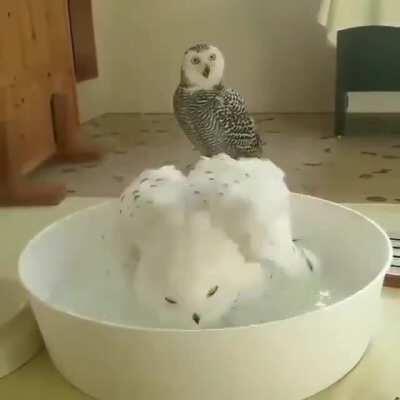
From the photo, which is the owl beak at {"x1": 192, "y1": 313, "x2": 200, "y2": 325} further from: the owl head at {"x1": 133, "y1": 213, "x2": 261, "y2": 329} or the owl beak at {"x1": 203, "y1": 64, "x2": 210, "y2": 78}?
the owl beak at {"x1": 203, "y1": 64, "x2": 210, "y2": 78}

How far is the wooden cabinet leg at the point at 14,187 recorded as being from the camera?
0.90 meters

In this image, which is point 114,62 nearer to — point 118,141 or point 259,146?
point 118,141

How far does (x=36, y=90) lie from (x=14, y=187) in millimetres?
456

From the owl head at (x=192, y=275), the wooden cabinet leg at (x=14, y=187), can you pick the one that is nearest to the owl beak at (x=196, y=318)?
the owl head at (x=192, y=275)

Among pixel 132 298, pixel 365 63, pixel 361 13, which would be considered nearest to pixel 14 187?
pixel 132 298

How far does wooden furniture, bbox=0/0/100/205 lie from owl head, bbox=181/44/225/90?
328 mm

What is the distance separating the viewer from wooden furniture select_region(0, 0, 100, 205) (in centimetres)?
125

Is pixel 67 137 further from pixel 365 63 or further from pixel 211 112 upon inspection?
pixel 365 63

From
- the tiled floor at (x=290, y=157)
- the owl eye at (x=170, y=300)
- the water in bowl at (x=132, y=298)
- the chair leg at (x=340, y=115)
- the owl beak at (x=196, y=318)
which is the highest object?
the owl eye at (x=170, y=300)

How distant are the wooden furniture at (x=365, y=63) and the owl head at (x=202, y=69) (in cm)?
54

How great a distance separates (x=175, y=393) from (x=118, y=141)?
1302 millimetres

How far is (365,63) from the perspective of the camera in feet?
5.32

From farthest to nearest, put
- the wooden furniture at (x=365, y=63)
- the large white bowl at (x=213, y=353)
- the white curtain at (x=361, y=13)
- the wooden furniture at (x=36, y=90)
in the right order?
1. the wooden furniture at (x=365, y=63)
2. the white curtain at (x=361, y=13)
3. the wooden furniture at (x=36, y=90)
4. the large white bowl at (x=213, y=353)

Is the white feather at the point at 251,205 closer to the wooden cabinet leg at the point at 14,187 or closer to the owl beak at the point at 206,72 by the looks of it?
the wooden cabinet leg at the point at 14,187
